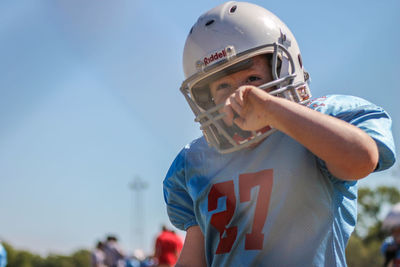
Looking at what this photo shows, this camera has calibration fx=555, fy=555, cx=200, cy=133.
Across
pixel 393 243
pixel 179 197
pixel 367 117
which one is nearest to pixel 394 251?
pixel 393 243

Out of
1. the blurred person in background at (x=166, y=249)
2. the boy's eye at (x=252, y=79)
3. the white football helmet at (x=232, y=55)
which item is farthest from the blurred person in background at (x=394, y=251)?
the boy's eye at (x=252, y=79)

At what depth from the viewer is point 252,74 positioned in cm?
214

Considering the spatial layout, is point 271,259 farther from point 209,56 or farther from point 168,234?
point 168,234

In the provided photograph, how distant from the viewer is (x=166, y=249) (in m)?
10.6

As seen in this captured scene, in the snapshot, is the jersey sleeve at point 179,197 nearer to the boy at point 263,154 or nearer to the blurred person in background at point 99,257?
the boy at point 263,154

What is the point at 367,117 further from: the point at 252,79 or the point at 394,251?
the point at 394,251

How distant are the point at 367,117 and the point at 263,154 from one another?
15.2 inches

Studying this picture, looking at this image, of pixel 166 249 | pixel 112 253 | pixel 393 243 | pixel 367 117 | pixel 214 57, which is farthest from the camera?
pixel 112 253


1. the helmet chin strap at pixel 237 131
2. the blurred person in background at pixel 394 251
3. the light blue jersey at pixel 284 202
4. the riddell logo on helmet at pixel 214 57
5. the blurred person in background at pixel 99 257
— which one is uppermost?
the riddell logo on helmet at pixel 214 57

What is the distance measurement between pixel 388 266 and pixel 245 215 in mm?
6357

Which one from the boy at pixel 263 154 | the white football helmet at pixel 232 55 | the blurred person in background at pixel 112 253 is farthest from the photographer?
the blurred person in background at pixel 112 253

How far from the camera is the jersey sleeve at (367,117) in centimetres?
173

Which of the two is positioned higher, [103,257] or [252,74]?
[252,74]

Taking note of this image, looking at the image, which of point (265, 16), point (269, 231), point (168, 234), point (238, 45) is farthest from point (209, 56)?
point (168, 234)
